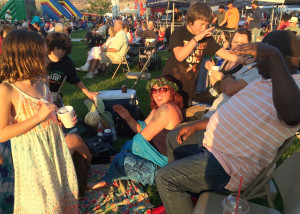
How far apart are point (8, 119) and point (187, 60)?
2467mm

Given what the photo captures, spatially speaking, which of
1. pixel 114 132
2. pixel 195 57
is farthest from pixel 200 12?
pixel 114 132

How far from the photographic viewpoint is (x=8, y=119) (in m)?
1.71

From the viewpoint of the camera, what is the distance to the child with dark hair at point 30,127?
1731mm

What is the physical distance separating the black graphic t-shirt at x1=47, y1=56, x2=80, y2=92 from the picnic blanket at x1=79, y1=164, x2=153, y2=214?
166 centimetres

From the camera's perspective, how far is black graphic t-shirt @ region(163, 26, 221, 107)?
129 inches

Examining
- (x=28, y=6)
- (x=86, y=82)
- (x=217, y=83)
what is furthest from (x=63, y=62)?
(x=28, y=6)

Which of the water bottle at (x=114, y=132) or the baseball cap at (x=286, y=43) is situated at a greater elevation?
the baseball cap at (x=286, y=43)

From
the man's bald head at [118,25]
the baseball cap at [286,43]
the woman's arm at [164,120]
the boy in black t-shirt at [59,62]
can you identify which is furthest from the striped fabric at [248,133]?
the man's bald head at [118,25]

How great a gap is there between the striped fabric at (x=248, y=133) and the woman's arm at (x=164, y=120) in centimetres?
82

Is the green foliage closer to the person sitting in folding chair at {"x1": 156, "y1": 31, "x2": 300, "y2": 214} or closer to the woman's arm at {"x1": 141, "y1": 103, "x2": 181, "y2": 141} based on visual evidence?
the woman's arm at {"x1": 141, "y1": 103, "x2": 181, "y2": 141}

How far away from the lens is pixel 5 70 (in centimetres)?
174

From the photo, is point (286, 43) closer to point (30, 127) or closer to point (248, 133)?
point (248, 133)

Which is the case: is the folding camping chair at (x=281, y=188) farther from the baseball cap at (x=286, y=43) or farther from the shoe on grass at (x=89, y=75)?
the shoe on grass at (x=89, y=75)

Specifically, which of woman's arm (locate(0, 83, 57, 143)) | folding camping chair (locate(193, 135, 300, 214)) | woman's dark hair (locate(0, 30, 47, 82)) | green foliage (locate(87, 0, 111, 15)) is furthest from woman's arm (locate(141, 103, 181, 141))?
green foliage (locate(87, 0, 111, 15))
